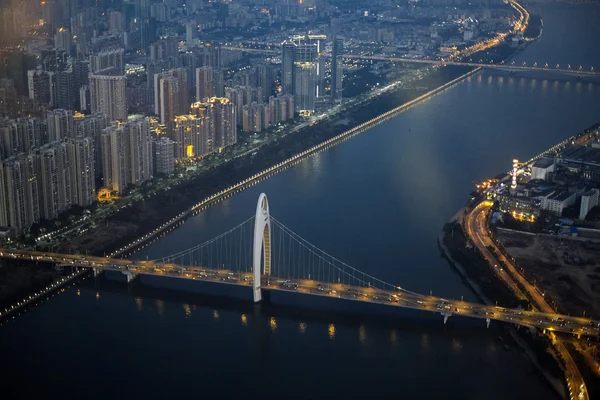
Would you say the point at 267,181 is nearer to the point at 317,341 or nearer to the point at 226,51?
the point at 317,341

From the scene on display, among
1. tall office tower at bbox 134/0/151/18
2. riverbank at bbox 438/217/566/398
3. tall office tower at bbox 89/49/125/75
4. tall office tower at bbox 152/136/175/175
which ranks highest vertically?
tall office tower at bbox 134/0/151/18

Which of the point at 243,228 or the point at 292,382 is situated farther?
the point at 243,228

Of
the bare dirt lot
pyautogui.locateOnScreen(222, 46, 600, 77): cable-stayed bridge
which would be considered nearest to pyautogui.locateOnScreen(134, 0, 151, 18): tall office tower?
pyautogui.locateOnScreen(222, 46, 600, 77): cable-stayed bridge

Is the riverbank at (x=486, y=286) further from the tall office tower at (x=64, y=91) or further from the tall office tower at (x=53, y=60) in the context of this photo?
the tall office tower at (x=53, y=60)

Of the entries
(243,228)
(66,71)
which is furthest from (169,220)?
(66,71)

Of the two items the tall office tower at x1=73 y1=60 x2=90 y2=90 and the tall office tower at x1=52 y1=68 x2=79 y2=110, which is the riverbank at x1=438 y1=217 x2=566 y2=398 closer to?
the tall office tower at x1=52 y1=68 x2=79 y2=110

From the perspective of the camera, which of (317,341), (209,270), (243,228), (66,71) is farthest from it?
(66,71)

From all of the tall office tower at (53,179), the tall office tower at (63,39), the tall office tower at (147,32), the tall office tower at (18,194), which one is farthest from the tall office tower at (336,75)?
the tall office tower at (18,194)
